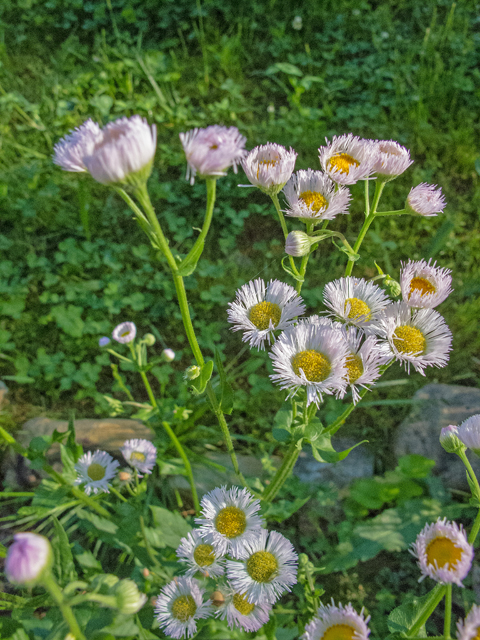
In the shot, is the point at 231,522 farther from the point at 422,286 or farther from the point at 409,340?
the point at 422,286

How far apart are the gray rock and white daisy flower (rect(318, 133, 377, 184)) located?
992 millimetres

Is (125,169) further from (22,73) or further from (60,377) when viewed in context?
(22,73)

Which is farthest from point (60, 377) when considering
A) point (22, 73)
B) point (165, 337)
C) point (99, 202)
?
point (22, 73)

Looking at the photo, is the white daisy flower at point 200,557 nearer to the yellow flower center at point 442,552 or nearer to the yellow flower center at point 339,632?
the yellow flower center at point 339,632

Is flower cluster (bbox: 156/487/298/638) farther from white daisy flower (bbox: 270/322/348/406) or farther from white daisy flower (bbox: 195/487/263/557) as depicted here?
white daisy flower (bbox: 270/322/348/406)

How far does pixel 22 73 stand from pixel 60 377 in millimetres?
2110

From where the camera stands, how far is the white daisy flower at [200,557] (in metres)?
1.07

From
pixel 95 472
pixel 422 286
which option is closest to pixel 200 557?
pixel 95 472

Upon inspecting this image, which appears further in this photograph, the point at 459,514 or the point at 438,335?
the point at 459,514

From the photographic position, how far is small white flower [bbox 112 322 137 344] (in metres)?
1.43

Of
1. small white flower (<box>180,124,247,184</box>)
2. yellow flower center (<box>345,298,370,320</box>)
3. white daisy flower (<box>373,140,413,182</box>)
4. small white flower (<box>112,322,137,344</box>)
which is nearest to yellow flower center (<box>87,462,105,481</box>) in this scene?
small white flower (<box>112,322,137,344</box>)

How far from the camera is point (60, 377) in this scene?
1.98m

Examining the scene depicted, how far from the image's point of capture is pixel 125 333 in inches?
60.2

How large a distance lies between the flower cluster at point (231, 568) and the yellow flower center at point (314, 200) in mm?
655
